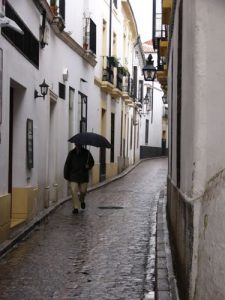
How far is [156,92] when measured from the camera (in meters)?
53.8

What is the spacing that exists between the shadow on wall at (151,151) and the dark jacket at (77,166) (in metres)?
32.3

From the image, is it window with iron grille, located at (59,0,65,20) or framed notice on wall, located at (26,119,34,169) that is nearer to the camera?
framed notice on wall, located at (26,119,34,169)

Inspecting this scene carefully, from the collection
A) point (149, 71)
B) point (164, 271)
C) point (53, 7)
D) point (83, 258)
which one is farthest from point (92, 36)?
point (164, 271)

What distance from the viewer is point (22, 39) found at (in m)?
11.1

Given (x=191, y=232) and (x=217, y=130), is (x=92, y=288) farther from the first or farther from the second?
(x=217, y=130)

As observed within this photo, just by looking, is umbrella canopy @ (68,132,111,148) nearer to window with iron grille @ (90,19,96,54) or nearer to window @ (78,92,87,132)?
window @ (78,92,87,132)

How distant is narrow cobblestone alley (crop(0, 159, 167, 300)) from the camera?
7.02m

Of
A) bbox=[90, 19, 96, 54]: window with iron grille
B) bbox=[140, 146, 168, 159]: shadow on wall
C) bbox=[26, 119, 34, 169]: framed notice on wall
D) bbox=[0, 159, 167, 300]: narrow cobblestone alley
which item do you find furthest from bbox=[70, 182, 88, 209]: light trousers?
bbox=[140, 146, 168, 159]: shadow on wall

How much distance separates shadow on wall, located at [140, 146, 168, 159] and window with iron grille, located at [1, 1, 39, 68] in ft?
Answer: 113

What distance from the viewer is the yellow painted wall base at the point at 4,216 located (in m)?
9.31

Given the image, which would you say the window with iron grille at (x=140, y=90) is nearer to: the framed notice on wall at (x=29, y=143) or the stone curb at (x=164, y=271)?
the framed notice on wall at (x=29, y=143)

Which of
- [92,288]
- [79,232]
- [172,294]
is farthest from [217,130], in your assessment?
[79,232]

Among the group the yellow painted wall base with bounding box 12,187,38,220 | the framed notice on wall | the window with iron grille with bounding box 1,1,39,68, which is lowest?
the yellow painted wall base with bounding box 12,187,38,220

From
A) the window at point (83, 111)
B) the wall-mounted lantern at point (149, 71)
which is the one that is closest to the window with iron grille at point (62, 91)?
the window at point (83, 111)
